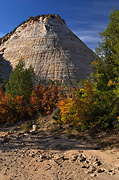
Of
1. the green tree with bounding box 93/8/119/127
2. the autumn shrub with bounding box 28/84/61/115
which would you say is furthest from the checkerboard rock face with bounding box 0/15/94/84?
the green tree with bounding box 93/8/119/127

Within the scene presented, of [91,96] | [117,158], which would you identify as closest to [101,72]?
[91,96]

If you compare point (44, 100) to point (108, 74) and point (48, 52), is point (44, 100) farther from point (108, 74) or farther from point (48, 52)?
point (48, 52)

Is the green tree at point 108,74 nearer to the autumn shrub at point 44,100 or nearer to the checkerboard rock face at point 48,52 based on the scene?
the autumn shrub at point 44,100

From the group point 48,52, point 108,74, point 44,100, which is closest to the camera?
point 108,74

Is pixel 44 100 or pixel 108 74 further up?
pixel 108 74

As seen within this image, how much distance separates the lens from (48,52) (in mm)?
40844

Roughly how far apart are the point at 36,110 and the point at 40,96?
66.7 inches

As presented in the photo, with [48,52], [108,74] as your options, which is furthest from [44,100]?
[48,52]

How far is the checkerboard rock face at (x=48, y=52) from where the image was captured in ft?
118

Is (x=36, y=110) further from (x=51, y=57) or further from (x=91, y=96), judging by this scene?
(x=51, y=57)

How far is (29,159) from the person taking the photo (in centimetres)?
582

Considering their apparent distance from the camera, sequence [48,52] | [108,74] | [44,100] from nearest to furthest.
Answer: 1. [108,74]
2. [44,100]
3. [48,52]

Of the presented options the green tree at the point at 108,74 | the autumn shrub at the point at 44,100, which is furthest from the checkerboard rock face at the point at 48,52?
the green tree at the point at 108,74

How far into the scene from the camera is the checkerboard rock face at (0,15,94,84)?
118 ft
